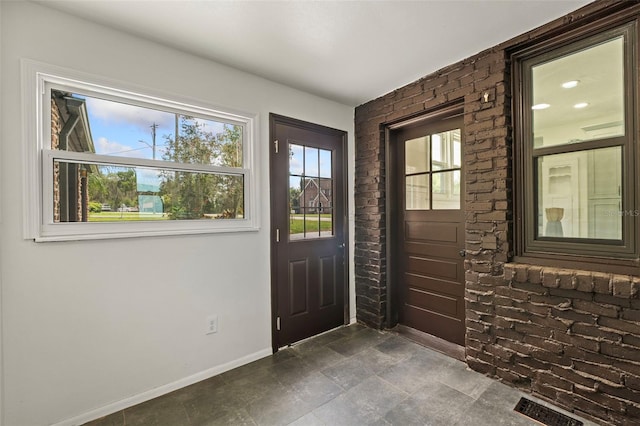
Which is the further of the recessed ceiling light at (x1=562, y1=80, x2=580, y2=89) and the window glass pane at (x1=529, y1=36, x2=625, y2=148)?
the recessed ceiling light at (x1=562, y1=80, x2=580, y2=89)

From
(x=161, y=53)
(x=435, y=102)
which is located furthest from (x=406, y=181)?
(x=161, y=53)

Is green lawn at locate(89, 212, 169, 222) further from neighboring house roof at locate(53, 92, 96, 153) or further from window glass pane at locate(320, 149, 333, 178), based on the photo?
window glass pane at locate(320, 149, 333, 178)

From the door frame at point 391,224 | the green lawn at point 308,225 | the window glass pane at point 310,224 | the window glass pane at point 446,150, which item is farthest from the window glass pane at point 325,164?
the window glass pane at point 446,150

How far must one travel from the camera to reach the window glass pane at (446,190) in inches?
106

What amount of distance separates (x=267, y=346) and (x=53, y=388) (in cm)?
147

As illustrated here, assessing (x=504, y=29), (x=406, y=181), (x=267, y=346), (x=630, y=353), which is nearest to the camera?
(x=630, y=353)

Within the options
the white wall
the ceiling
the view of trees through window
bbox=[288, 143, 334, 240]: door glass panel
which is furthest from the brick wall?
the view of trees through window

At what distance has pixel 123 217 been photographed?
80.7 inches

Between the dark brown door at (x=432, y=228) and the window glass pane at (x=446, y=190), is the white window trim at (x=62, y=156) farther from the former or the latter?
the window glass pane at (x=446, y=190)

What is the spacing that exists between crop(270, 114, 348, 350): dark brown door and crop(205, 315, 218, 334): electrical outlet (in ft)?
1.79

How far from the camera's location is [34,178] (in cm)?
172

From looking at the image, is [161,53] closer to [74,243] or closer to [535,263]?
[74,243]

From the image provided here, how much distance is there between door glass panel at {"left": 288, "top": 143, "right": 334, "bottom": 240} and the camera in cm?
293

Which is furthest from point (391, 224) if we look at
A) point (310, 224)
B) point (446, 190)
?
point (310, 224)
